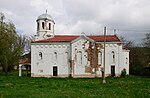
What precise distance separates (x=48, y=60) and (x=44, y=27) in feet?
25.6

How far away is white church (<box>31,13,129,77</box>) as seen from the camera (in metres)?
51.2

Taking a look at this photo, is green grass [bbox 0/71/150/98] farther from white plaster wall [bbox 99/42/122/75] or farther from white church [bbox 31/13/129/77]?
white church [bbox 31/13/129/77]

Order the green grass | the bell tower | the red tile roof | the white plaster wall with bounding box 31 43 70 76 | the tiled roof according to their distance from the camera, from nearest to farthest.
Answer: the green grass → the tiled roof → the red tile roof → the white plaster wall with bounding box 31 43 70 76 → the bell tower

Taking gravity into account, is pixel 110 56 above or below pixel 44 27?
below

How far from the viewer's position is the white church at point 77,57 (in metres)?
51.2

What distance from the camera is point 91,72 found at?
51156 millimetres

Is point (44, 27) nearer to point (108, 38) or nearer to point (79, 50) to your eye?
point (79, 50)

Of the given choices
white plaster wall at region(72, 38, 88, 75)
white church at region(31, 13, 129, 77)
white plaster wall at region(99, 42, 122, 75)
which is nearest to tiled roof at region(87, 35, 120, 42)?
white church at region(31, 13, 129, 77)

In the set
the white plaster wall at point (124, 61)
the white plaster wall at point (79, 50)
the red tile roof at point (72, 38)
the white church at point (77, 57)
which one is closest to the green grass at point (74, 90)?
the white church at point (77, 57)

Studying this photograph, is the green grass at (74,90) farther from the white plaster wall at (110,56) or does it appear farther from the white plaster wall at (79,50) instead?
the white plaster wall at (79,50)

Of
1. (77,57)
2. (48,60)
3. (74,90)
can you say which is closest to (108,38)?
(77,57)

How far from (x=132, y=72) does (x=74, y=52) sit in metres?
14.9

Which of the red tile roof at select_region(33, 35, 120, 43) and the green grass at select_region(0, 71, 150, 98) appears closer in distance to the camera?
the green grass at select_region(0, 71, 150, 98)

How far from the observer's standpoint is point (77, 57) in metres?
52.0
